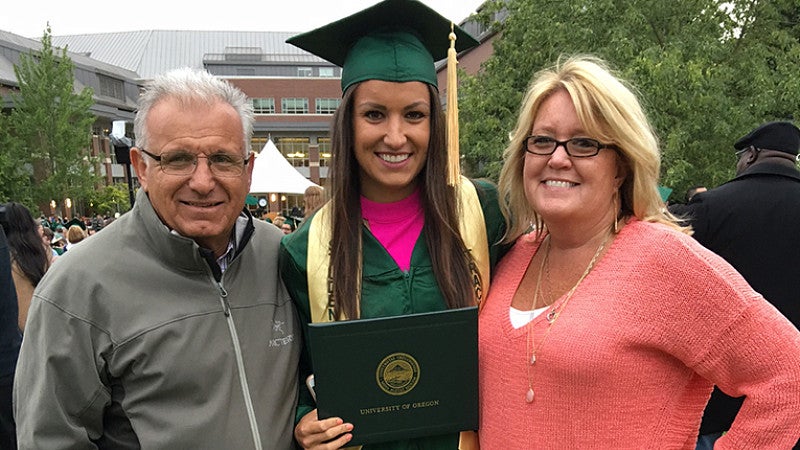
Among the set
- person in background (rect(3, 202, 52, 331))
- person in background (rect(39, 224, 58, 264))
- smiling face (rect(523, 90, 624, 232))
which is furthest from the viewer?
person in background (rect(39, 224, 58, 264))

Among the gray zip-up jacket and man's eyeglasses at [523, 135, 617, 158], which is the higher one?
man's eyeglasses at [523, 135, 617, 158]

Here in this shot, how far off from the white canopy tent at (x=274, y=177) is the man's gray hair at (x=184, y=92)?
30.4 ft

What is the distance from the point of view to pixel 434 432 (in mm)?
1613

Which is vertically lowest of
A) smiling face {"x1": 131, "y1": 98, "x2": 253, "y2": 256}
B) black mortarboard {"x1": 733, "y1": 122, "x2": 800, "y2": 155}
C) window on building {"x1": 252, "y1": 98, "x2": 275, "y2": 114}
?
smiling face {"x1": 131, "y1": 98, "x2": 253, "y2": 256}

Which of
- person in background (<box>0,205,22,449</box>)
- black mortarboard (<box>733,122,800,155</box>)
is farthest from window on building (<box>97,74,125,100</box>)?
black mortarboard (<box>733,122,800,155</box>)

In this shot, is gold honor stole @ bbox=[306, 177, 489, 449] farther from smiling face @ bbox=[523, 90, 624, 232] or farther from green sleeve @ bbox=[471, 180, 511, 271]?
smiling face @ bbox=[523, 90, 624, 232]

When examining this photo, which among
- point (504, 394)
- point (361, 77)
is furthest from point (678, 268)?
point (361, 77)

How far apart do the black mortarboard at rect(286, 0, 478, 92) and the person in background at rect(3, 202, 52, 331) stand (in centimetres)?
323

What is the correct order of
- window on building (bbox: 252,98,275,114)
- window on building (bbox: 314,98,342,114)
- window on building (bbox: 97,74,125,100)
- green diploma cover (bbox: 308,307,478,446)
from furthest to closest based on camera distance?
window on building (bbox: 314,98,342,114), window on building (bbox: 252,98,275,114), window on building (bbox: 97,74,125,100), green diploma cover (bbox: 308,307,478,446)

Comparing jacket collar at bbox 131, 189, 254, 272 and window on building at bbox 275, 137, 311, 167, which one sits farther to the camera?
window on building at bbox 275, 137, 311, 167

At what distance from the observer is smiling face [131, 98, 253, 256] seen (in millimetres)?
1587

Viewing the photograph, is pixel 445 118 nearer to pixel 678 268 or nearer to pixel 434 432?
pixel 678 268

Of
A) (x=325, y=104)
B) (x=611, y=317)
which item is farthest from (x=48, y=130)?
(x=611, y=317)

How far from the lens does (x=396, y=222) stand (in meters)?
1.92
